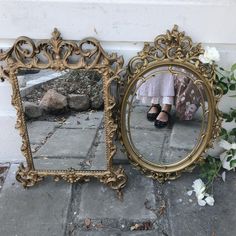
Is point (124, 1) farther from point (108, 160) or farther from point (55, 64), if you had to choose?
point (108, 160)

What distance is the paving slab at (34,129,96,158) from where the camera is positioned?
1631mm

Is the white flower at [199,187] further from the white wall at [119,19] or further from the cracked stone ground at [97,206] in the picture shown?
the white wall at [119,19]

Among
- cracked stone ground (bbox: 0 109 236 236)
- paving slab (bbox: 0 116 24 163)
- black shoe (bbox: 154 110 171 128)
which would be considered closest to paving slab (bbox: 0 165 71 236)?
cracked stone ground (bbox: 0 109 236 236)

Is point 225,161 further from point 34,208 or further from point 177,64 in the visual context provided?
point 34,208

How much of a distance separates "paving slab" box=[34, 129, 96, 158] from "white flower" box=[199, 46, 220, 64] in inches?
20.9

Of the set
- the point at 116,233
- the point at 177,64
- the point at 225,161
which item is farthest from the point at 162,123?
the point at 116,233

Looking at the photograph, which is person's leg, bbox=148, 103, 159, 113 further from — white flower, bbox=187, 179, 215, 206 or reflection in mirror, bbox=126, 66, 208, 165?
white flower, bbox=187, 179, 215, 206

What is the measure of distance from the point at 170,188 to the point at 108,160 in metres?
0.32

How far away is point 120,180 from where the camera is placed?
1.69 m

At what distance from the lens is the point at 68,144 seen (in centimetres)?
165

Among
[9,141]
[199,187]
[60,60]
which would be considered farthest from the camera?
[9,141]

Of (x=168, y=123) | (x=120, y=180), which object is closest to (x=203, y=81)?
(x=168, y=123)

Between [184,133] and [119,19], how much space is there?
56cm

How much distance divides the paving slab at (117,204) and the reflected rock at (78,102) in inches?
15.3
